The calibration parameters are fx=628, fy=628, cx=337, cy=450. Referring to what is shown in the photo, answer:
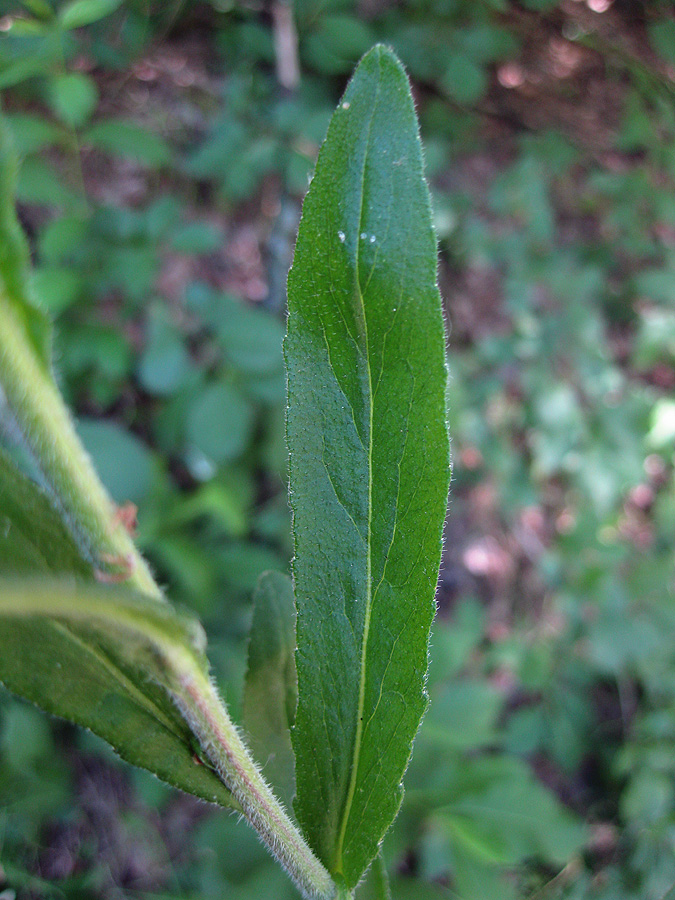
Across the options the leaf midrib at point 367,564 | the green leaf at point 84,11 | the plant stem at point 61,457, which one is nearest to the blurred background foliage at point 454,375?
the green leaf at point 84,11

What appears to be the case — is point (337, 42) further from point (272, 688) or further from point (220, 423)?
point (272, 688)

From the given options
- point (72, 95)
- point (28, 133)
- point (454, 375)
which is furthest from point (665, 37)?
point (28, 133)

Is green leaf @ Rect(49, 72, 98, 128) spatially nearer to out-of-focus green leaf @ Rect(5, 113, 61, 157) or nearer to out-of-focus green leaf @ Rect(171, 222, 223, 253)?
out-of-focus green leaf @ Rect(5, 113, 61, 157)

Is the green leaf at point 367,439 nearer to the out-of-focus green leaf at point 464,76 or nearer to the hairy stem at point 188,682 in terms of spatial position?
the hairy stem at point 188,682

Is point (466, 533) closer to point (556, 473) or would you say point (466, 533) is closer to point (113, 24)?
point (556, 473)

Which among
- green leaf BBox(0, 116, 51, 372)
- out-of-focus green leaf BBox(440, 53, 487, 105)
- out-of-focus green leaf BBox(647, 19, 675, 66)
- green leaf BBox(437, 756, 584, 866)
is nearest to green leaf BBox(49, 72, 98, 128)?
out-of-focus green leaf BBox(440, 53, 487, 105)

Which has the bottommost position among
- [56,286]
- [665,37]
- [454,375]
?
[454,375]

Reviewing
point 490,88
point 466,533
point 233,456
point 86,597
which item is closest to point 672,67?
point 490,88
